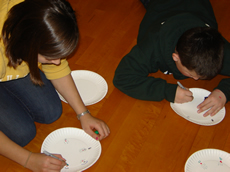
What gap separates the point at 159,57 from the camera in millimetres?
1259

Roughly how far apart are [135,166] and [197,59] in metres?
0.58

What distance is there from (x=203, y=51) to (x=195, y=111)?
400 millimetres

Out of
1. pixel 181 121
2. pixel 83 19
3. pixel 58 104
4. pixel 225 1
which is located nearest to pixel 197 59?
pixel 181 121

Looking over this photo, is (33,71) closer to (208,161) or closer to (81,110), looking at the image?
(81,110)

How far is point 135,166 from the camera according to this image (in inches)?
45.5

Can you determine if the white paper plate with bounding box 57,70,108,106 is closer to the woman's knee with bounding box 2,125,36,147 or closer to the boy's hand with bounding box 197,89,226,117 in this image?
the woman's knee with bounding box 2,125,36,147

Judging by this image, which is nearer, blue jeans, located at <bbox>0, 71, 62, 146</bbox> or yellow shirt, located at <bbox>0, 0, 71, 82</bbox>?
yellow shirt, located at <bbox>0, 0, 71, 82</bbox>

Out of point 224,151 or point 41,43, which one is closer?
point 41,43

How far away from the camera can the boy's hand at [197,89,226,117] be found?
1.27 meters

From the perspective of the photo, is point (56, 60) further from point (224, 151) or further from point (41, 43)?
point (224, 151)

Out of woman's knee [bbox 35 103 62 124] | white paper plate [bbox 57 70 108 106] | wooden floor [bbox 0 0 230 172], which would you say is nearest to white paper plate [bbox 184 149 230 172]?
wooden floor [bbox 0 0 230 172]

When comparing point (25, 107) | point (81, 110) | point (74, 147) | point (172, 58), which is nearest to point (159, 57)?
point (172, 58)

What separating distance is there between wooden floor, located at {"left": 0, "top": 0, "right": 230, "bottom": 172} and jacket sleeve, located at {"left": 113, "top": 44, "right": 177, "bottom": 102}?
9 cm

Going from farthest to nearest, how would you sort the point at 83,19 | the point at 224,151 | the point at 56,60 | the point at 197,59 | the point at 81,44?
the point at 83,19 < the point at 81,44 < the point at 224,151 < the point at 197,59 < the point at 56,60
